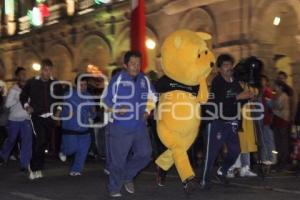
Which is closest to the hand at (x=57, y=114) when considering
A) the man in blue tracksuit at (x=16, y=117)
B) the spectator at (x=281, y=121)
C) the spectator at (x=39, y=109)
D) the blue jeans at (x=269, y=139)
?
the spectator at (x=39, y=109)

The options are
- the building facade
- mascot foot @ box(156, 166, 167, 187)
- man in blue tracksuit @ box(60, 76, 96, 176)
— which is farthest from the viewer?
the building facade

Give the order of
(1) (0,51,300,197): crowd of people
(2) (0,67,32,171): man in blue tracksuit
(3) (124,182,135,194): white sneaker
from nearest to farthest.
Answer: (1) (0,51,300,197): crowd of people < (3) (124,182,135,194): white sneaker < (2) (0,67,32,171): man in blue tracksuit

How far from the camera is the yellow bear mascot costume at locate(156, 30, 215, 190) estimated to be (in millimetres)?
7719

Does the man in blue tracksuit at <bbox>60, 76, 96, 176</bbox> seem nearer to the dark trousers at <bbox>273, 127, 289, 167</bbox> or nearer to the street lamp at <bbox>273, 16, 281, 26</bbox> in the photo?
the dark trousers at <bbox>273, 127, 289, 167</bbox>

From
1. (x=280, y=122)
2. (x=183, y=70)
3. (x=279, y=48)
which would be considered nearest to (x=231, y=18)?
(x=279, y=48)

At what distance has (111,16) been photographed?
2102 centimetres

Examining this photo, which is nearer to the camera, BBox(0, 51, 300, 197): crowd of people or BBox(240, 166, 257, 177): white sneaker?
BBox(0, 51, 300, 197): crowd of people

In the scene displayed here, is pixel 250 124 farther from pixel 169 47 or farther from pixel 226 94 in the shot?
pixel 169 47

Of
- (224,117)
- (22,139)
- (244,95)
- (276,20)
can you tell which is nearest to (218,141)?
(224,117)

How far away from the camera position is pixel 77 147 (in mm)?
10125

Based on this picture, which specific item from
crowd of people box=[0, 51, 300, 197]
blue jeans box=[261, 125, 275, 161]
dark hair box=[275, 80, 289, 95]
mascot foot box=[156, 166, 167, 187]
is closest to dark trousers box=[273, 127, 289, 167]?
crowd of people box=[0, 51, 300, 197]

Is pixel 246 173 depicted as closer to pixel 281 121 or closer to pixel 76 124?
pixel 281 121

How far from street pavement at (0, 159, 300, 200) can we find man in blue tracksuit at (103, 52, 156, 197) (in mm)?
299

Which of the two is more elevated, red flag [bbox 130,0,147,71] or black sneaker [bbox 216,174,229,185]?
red flag [bbox 130,0,147,71]
